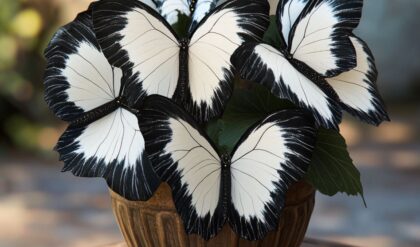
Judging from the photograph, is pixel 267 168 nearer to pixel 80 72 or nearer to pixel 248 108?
pixel 248 108

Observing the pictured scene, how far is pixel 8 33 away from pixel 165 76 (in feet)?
7.20

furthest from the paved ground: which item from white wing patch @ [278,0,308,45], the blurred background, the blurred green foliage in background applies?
white wing patch @ [278,0,308,45]

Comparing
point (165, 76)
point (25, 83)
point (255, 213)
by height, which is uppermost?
point (25, 83)

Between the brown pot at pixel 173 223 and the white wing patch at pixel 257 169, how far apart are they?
0.12 feet

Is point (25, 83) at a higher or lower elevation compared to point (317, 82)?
higher

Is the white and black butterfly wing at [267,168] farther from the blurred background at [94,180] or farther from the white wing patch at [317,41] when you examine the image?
the blurred background at [94,180]

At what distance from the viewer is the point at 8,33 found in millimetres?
2660

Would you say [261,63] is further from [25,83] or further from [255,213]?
[25,83]

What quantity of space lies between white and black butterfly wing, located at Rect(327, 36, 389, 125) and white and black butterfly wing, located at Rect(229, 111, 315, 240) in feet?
0.20

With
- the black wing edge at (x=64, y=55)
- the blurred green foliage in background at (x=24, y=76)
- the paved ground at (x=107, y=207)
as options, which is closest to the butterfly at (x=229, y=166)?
the black wing edge at (x=64, y=55)

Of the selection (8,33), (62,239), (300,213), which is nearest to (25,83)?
(8,33)

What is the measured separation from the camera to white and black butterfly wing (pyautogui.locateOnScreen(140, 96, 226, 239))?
1.83 ft

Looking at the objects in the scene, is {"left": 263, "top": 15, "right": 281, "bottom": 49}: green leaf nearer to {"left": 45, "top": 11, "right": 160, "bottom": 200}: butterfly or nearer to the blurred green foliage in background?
{"left": 45, "top": 11, "right": 160, "bottom": 200}: butterfly

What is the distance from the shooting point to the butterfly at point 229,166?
22.1 inches
